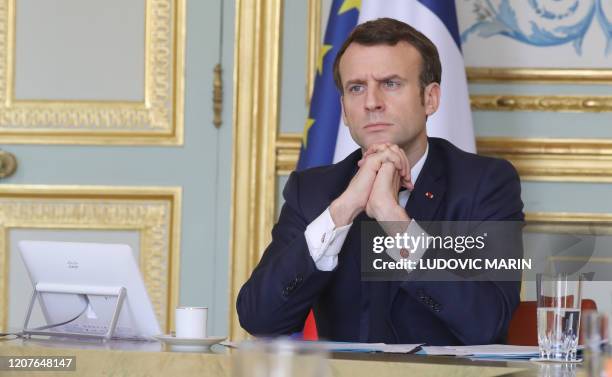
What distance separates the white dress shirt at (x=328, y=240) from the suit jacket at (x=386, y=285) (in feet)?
0.06

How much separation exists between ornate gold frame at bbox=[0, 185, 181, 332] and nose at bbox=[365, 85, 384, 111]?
1495mm

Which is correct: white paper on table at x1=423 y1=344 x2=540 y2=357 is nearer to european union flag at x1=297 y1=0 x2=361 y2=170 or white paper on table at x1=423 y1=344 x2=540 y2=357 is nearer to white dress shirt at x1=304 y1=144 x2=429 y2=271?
white dress shirt at x1=304 y1=144 x2=429 y2=271

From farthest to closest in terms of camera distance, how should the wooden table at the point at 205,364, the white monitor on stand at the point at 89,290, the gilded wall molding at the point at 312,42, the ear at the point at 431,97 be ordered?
the gilded wall molding at the point at 312,42 → the ear at the point at 431,97 → the white monitor on stand at the point at 89,290 → the wooden table at the point at 205,364

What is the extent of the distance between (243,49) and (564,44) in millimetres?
1138

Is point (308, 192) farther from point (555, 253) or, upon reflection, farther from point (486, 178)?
point (555, 253)

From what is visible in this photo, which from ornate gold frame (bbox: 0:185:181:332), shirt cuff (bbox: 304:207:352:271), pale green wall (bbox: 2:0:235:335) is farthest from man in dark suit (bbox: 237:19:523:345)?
ornate gold frame (bbox: 0:185:181:332)

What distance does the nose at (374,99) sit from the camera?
2.35 m

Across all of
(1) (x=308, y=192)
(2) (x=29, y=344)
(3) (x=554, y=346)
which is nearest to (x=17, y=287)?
(1) (x=308, y=192)

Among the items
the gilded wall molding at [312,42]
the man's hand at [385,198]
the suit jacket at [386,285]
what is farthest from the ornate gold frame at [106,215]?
the man's hand at [385,198]

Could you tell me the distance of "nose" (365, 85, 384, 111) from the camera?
2.35 m

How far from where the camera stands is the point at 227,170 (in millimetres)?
3684

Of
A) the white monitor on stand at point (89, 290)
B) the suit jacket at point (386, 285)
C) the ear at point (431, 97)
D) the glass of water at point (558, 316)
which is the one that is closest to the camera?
the glass of water at point (558, 316)

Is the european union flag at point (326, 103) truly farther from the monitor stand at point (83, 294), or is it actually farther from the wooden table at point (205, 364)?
the wooden table at point (205, 364)

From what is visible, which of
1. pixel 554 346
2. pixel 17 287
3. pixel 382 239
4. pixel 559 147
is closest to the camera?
pixel 554 346
